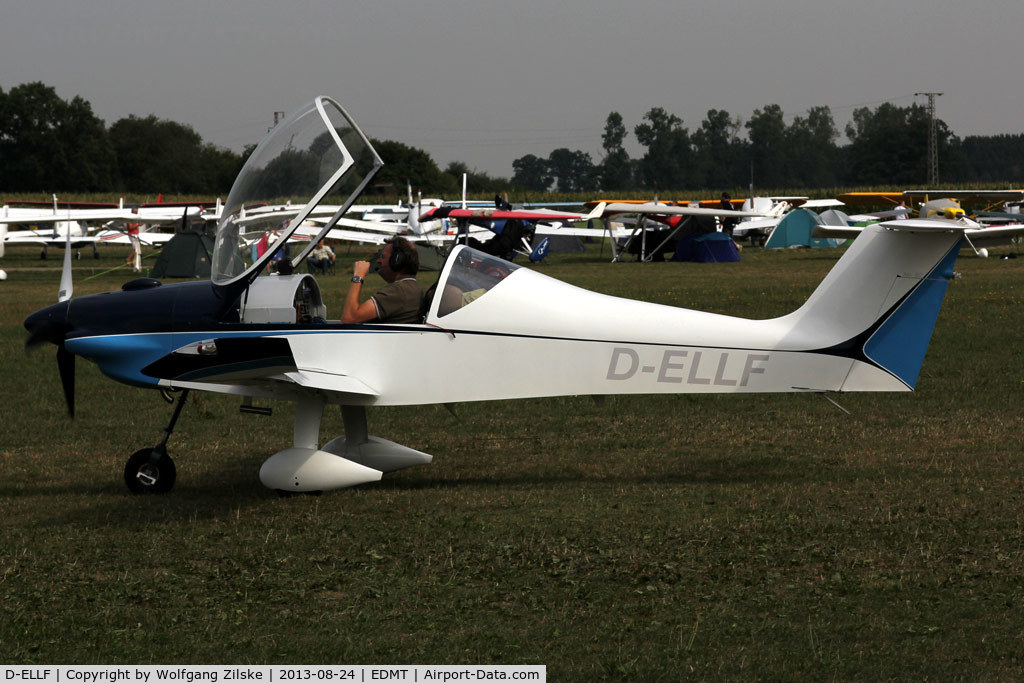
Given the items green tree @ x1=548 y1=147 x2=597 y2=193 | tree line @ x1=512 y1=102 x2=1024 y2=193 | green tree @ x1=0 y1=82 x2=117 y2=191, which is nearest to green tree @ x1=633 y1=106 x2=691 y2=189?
tree line @ x1=512 y1=102 x2=1024 y2=193

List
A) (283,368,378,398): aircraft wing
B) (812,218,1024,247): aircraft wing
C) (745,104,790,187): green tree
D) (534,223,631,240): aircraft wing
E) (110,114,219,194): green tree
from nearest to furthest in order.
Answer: (812,218,1024,247): aircraft wing
(283,368,378,398): aircraft wing
(534,223,631,240): aircraft wing
(110,114,219,194): green tree
(745,104,790,187): green tree

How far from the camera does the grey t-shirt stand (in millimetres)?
7180

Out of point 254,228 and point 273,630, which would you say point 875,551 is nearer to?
point 273,630

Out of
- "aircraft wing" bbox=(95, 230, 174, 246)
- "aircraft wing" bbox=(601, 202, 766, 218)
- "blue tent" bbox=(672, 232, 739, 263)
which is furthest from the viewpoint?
"aircraft wing" bbox=(95, 230, 174, 246)

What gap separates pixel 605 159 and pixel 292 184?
448 ft

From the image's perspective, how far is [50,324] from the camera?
7145 millimetres

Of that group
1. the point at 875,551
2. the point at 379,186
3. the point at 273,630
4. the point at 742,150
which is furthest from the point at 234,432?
the point at 742,150

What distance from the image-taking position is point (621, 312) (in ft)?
23.1

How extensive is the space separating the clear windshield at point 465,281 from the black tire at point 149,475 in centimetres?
224

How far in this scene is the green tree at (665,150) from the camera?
5502 inches

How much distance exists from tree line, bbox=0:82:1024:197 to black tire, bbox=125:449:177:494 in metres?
51.0

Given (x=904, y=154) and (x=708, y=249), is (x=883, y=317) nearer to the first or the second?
(x=708, y=249)

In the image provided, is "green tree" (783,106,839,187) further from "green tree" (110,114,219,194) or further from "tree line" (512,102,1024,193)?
"green tree" (110,114,219,194)

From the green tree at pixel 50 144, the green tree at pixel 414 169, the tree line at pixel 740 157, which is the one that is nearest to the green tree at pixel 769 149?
the tree line at pixel 740 157
